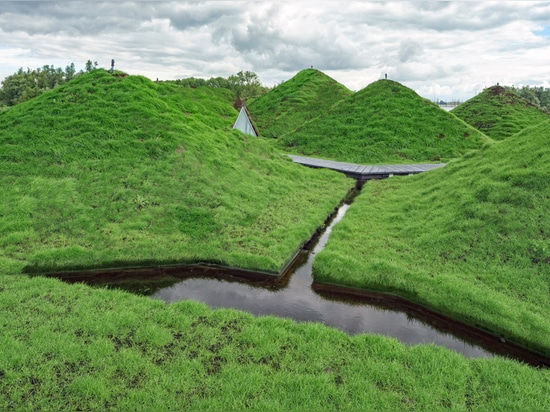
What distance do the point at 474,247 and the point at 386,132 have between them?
26.0m

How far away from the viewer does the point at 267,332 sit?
8508mm

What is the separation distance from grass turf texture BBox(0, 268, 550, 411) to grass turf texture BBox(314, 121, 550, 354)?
7.61ft

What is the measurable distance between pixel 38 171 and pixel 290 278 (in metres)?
14.5

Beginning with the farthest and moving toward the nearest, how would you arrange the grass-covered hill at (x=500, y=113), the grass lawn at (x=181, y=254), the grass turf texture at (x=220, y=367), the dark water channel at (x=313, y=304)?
the grass-covered hill at (x=500, y=113) → the dark water channel at (x=313, y=304) → the grass lawn at (x=181, y=254) → the grass turf texture at (x=220, y=367)

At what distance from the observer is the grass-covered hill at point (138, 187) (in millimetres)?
12984

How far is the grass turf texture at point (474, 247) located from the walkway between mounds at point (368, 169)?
8.59m

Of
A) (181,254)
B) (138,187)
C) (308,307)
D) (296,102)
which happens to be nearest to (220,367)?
(308,307)

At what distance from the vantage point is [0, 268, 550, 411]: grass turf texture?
6.41 metres

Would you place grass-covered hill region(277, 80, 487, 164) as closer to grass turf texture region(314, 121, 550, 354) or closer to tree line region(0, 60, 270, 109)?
grass turf texture region(314, 121, 550, 354)

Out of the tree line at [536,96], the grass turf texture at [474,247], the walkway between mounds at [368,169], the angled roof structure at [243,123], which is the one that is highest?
the tree line at [536,96]

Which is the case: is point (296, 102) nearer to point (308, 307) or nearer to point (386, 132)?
point (386, 132)

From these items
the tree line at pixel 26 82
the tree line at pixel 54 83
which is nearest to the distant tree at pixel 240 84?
the tree line at pixel 54 83

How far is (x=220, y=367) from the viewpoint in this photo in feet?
23.9

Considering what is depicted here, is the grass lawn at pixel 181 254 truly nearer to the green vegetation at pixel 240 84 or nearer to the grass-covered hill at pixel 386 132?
the grass-covered hill at pixel 386 132
